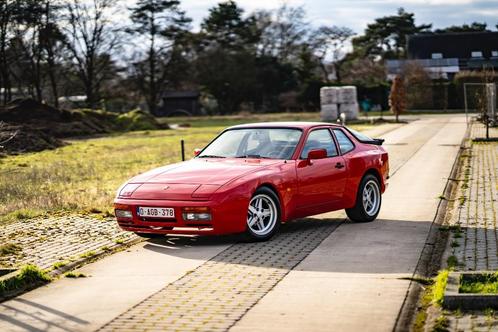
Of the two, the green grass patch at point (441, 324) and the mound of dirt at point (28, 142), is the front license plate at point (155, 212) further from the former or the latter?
the mound of dirt at point (28, 142)

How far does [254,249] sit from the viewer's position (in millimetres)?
10625

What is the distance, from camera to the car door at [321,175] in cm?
1185

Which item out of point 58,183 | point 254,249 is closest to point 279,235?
point 254,249

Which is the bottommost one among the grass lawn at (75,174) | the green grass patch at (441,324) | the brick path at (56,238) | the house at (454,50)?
the grass lawn at (75,174)

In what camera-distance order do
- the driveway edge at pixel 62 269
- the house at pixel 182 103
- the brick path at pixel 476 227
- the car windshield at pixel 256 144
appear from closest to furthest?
the brick path at pixel 476 227
the driveway edge at pixel 62 269
the car windshield at pixel 256 144
the house at pixel 182 103

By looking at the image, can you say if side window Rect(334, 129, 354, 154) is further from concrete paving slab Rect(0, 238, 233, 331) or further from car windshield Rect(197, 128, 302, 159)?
concrete paving slab Rect(0, 238, 233, 331)

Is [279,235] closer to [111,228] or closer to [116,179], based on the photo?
A: [111,228]

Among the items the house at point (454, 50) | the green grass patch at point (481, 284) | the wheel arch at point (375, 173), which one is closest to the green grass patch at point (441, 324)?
the green grass patch at point (481, 284)

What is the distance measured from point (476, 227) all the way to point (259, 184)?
3.08 metres

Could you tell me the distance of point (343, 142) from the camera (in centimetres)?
1291

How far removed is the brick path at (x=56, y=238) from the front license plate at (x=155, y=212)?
64 cm

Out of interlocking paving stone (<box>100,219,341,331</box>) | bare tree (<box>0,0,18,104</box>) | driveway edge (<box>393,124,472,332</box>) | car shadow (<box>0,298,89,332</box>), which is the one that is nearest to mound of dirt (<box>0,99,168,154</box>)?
bare tree (<box>0,0,18,104</box>)

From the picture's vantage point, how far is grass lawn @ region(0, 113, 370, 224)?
50.6 ft

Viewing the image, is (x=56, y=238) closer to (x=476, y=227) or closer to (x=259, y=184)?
(x=259, y=184)
